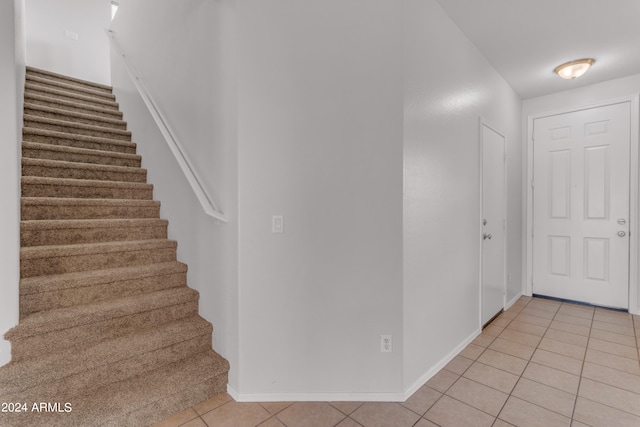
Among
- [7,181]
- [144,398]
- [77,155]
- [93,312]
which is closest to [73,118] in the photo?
[77,155]

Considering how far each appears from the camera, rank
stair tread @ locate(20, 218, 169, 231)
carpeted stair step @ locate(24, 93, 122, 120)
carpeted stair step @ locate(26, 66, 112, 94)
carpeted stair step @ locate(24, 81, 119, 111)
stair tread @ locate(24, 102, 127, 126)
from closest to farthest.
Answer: stair tread @ locate(20, 218, 169, 231), stair tread @ locate(24, 102, 127, 126), carpeted stair step @ locate(24, 93, 122, 120), carpeted stair step @ locate(24, 81, 119, 111), carpeted stair step @ locate(26, 66, 112, 94)

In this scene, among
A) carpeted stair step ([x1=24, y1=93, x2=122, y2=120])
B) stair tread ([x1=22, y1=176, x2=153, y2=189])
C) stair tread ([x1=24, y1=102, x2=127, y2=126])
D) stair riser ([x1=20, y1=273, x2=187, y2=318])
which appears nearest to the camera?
stair riser ([x1=20, y1=273, x2=187, y2=318])

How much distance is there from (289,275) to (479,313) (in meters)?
2.01

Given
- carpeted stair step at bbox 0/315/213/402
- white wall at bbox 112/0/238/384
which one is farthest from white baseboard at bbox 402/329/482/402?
carpeted stair step at bbox 0/315/213/402

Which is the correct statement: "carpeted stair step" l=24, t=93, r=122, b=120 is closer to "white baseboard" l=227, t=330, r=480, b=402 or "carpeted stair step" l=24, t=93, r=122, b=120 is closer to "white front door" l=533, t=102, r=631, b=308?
"white baseboard" l=227, t=330, r=480, b=402

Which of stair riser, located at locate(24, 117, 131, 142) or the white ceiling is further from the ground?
the white ceiling

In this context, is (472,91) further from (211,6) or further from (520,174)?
(211,6)

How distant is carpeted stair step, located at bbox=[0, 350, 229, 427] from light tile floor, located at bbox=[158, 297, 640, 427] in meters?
0.08

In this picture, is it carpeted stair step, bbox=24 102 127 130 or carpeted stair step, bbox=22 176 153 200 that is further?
carpeted stair step, bbox=24 102 127 130

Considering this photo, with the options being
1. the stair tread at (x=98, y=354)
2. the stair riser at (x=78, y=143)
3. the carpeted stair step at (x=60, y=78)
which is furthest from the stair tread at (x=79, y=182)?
the carpeted stair step at (x=60, y=78)

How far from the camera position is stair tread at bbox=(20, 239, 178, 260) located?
1958 mm

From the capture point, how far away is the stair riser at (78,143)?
108 inches

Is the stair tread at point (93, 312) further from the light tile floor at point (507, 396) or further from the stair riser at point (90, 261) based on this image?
the light tile floor at point (507, 396)

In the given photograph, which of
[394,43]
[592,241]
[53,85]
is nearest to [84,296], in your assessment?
[394,43]
